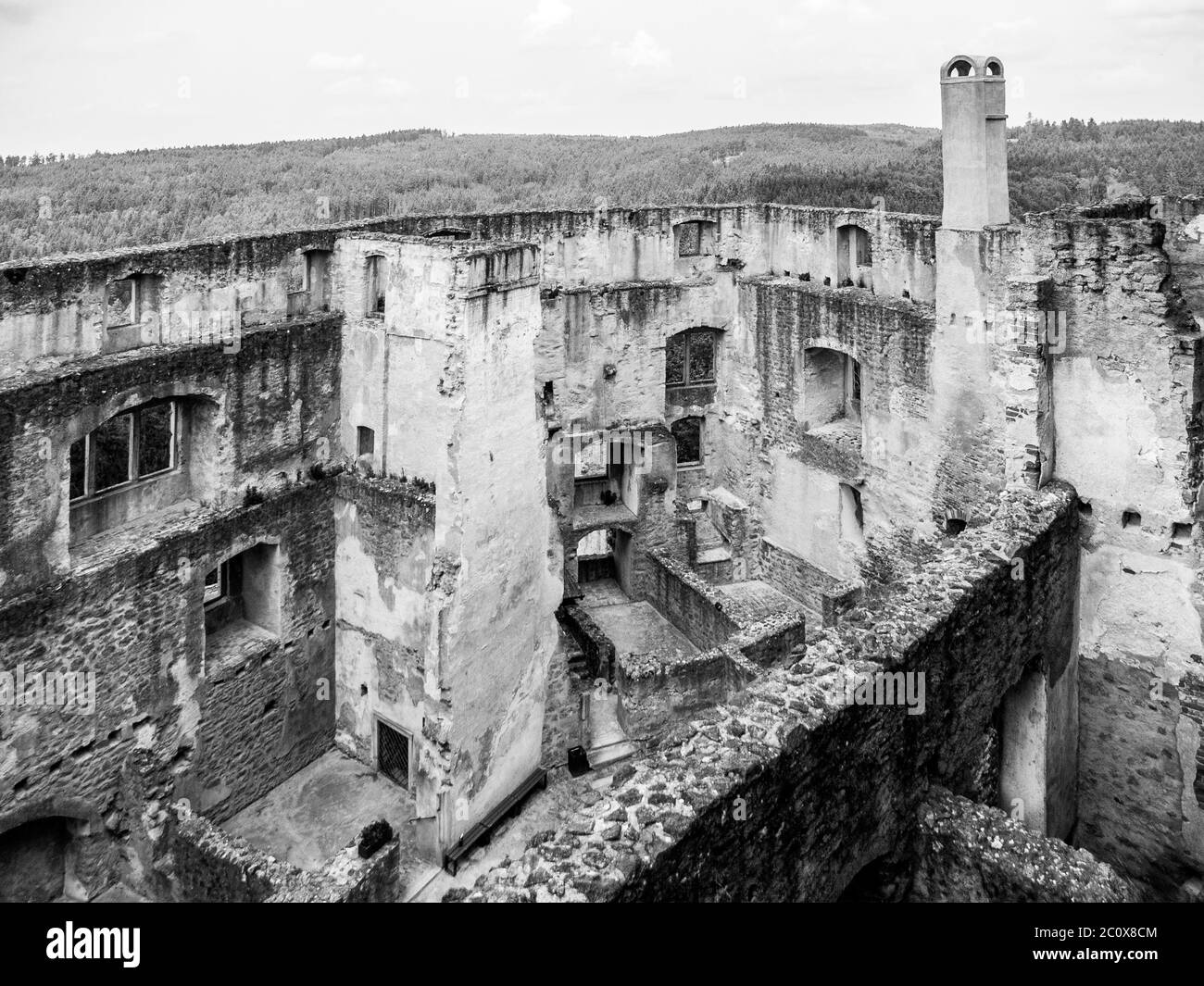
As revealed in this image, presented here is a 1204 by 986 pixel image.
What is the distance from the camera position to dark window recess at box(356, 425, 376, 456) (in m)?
17.1

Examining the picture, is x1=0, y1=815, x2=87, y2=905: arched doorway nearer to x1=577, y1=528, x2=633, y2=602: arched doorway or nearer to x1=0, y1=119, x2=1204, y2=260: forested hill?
x1=577, y1=528, x2=633, y2=602: arched doorway

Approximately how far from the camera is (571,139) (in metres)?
70.4

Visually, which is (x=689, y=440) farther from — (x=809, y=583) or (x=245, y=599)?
(x=245, y=599)

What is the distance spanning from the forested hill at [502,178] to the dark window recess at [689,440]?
20.0 ft

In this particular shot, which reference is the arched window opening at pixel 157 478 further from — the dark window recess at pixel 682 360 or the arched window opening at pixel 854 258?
the arched window opening at pixel 854 258

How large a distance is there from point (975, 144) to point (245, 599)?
13813mm

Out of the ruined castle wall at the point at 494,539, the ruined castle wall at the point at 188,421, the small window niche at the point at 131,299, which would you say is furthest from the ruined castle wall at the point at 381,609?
the small window niche at the point at 131,299

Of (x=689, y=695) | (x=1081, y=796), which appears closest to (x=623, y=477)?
(x=689, y=695)

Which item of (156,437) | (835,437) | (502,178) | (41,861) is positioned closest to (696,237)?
(835,437)

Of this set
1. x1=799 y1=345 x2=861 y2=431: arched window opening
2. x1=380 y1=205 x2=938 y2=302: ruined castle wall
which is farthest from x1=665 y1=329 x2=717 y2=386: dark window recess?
x1=799 y1=345 x2=861 y2=431: arched window opening

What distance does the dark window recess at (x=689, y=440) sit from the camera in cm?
2502

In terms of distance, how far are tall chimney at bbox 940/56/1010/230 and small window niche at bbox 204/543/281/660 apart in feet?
40.5
